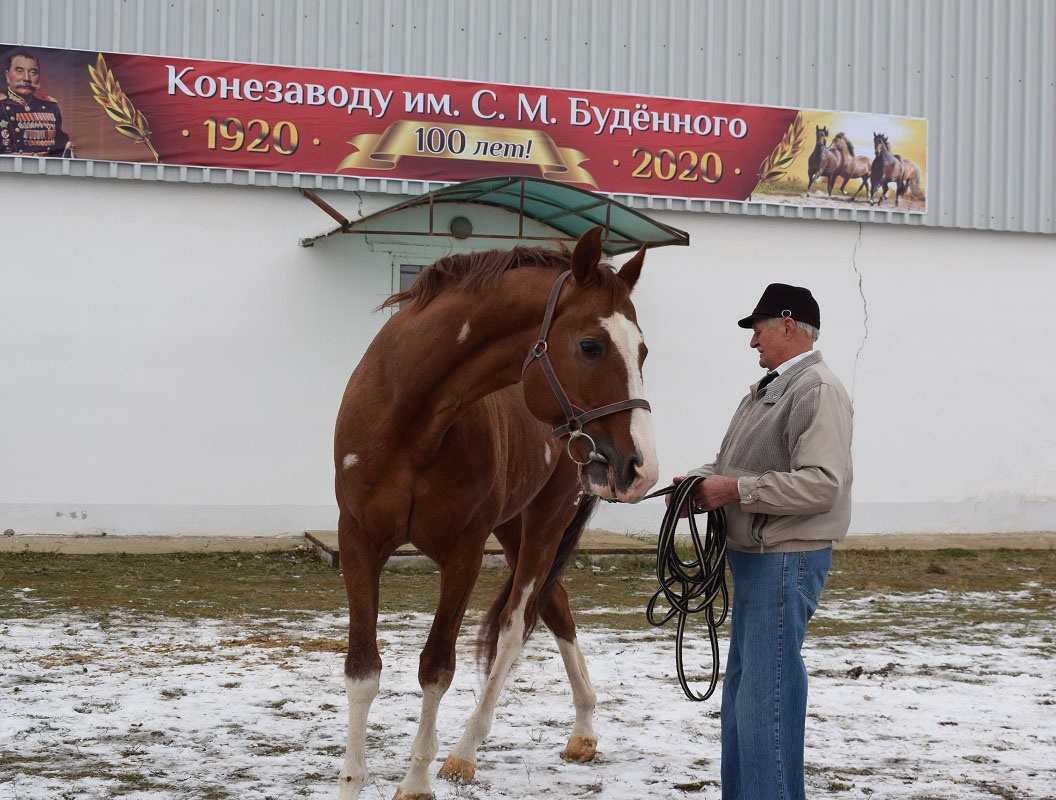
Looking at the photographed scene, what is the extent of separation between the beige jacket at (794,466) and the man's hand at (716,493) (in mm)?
39

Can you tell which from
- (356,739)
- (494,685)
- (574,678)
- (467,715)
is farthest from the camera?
(467,715)

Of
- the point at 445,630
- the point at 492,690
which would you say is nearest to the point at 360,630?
the point at 445,630

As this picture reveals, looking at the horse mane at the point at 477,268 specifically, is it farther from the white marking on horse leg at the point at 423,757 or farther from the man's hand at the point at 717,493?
the white marking on horse leg at the point at 423,757

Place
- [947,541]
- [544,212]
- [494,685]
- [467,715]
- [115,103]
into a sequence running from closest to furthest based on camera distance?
[494,685] < [467,715] < [115,103] < [544,212] < [947,541]

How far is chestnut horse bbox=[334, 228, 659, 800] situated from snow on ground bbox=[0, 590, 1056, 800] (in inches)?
14.7

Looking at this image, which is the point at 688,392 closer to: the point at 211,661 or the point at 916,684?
the point at 916,684

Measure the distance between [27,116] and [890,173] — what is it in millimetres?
9339

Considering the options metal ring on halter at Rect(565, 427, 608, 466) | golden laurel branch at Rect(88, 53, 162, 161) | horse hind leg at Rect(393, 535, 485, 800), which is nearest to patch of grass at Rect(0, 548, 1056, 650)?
horse hind leg at Rect(393, 535, 485, 800)

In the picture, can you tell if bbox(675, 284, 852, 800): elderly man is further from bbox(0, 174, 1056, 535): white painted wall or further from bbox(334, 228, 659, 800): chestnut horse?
bbox(0, 174, 1056, 535): white painted wall

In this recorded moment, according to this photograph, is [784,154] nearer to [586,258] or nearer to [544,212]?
[544,212]

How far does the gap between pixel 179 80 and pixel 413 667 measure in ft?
23.7

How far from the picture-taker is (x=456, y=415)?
3930mm

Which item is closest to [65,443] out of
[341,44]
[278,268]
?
[278,268]

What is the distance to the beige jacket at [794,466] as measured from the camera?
3098 mm
